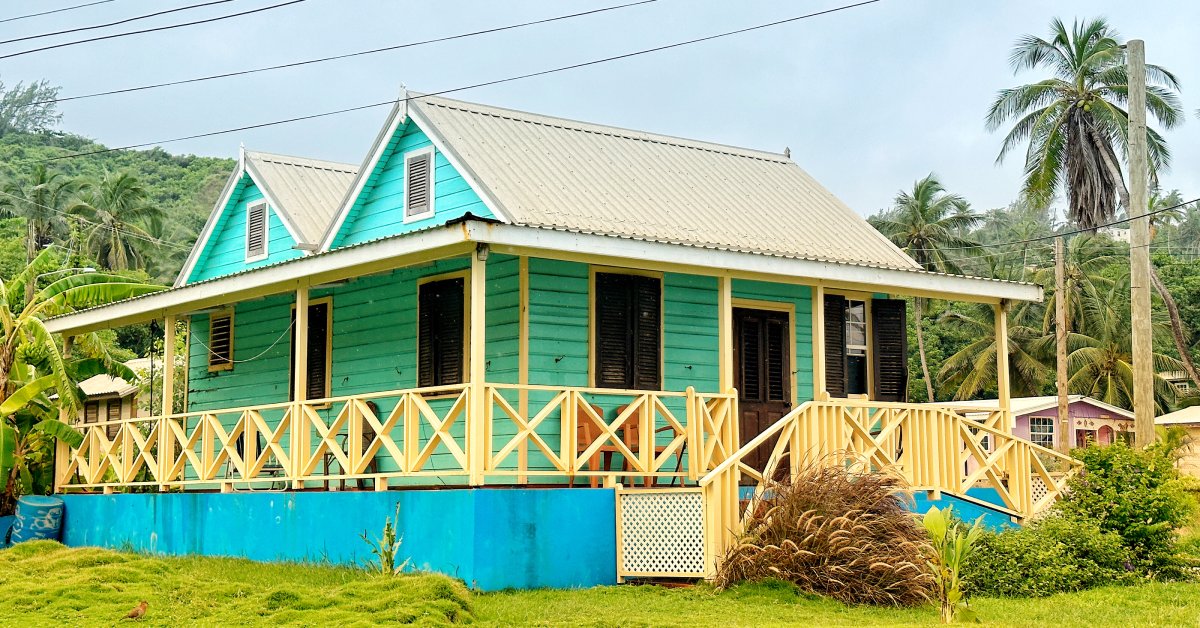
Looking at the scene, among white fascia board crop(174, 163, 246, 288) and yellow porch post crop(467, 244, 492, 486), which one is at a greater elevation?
white fascia board crop(174, 163, 246, 288)

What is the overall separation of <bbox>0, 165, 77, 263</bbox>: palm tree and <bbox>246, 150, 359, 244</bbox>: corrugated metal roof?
36305 mm

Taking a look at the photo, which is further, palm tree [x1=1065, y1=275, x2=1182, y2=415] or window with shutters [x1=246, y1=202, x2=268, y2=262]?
palm tree [x1=1065, y1=275, x2=1182, y2=415]

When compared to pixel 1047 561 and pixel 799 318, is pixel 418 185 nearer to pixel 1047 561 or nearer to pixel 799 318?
pixel 799 318

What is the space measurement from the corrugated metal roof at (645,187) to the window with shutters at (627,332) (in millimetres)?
640

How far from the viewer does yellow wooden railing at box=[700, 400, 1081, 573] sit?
12.8 meters

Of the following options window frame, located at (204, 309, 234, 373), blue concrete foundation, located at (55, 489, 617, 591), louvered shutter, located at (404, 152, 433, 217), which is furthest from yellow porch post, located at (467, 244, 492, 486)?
window frame, located at (204, 309, 234, 373)

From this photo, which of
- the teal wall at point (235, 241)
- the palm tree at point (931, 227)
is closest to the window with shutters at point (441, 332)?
the teal wall at point (235, 241)

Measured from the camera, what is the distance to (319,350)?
18.1 meters

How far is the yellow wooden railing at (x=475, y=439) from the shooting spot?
1288 centimetres

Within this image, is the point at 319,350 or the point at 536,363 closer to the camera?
the point at 536,363

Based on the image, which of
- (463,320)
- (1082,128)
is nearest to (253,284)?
(463,320)

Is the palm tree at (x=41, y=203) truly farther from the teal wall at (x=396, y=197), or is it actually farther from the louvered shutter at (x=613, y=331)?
the louvered shutter at (x=613, y=331)

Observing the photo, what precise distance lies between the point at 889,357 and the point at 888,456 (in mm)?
4295

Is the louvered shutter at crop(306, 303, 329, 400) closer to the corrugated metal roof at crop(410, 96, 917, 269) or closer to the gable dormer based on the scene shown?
the gable dormer
